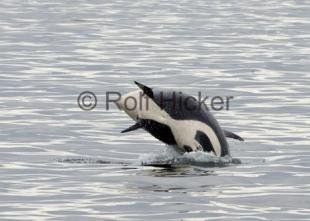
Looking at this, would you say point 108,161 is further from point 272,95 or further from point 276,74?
point 276,74

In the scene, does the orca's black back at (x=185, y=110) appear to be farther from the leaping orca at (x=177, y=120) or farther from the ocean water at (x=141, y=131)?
the ocean water at (x=141, y=131)

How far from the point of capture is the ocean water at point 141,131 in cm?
1667

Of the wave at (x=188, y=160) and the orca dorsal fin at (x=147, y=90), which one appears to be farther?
the orca dorsal fin at (x=147, y=90)

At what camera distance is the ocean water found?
16672mm

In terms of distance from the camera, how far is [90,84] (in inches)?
1266

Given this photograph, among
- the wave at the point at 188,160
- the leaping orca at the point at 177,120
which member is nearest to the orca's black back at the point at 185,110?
the leaping orca at the point at 177,120

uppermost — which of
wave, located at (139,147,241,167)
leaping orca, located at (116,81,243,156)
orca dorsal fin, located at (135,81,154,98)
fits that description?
orca dorsal fin, located at (135,81,154,98)

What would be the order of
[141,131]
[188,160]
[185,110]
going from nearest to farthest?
[188,160]
[185,110]
[141,131]

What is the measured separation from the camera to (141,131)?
78.6 feet

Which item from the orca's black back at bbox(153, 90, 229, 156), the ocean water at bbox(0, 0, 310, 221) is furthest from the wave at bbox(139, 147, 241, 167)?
the orca's black back at bbox(153, 90, 229, 156)

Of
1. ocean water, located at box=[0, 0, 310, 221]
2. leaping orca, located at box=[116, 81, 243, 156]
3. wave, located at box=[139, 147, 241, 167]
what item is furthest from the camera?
leaping orca, located at box=[116, 81, 243, 156]

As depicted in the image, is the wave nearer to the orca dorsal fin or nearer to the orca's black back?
the orca's black back

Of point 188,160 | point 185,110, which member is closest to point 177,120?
point 185,110

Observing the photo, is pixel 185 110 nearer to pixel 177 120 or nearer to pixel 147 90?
pixel 177 120
